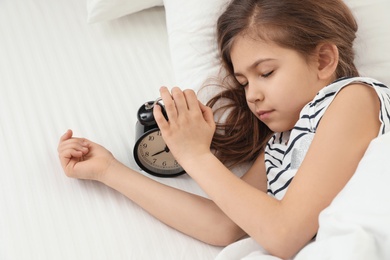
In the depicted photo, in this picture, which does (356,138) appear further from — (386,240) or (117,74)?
(117,74)

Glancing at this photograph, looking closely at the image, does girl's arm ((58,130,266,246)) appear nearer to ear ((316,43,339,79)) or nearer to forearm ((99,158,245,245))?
forearm ((99,158,245,245))

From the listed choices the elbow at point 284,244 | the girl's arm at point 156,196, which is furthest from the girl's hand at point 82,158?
the elbow at point 284,244

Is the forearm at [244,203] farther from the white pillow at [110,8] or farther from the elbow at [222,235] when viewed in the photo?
the white pillow at [110,8]

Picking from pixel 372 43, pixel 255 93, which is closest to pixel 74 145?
pixel 255 93

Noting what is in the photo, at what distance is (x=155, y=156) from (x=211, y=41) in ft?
A: 1.03

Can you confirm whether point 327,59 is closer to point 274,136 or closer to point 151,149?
point 274,136

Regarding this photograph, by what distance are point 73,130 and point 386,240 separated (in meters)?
0.76

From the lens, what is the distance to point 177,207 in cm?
128

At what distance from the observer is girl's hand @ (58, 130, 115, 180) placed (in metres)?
1.31

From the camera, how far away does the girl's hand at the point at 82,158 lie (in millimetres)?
1314

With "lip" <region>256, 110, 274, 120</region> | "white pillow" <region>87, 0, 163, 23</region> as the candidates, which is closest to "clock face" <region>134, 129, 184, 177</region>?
"lip" <region>256, 110, 274, 120</region>

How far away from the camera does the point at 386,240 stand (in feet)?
3.20

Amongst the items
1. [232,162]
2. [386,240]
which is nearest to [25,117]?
[232,162]

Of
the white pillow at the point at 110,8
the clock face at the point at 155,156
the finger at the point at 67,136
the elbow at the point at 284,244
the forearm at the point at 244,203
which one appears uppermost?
the white pillow at the point at 110,8
